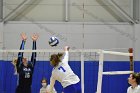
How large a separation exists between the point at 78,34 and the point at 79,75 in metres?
1.57

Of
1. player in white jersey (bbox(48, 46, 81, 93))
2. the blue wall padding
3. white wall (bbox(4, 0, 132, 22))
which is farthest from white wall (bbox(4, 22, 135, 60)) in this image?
player in white jersey (bbox(48, 46, 81, 93))

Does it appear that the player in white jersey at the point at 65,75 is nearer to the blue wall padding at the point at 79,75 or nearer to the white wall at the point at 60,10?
the blue wall padding at the point at 79,75

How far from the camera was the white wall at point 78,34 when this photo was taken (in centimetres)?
1297

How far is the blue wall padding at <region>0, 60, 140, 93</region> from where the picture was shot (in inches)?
498

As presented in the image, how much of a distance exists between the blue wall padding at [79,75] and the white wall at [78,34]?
62cm

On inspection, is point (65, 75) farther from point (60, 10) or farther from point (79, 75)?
point (60, 10)

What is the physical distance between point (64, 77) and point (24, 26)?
7006 millimetres

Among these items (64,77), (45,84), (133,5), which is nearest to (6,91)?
(45,84)

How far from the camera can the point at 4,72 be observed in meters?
12.6

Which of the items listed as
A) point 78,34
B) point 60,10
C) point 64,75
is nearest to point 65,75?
point 64,75

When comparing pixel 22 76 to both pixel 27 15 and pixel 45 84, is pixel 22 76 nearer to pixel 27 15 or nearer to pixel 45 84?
pixel 45 84

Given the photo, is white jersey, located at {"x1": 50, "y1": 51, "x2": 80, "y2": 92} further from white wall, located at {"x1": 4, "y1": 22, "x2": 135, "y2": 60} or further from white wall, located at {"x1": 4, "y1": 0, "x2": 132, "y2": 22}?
white wall, located at {"x1": 4, "y1": 0, "x2": 132, "y2": 22}

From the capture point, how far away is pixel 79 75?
12797mm

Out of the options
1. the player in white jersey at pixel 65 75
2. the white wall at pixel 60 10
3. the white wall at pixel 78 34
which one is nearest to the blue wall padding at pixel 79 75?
the white wall at pixel 78 34
